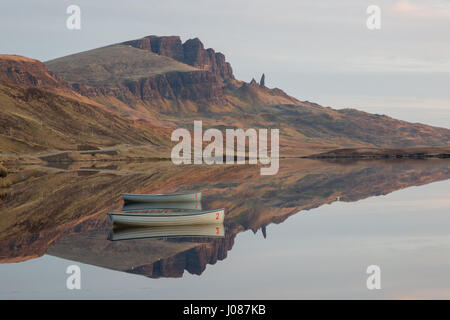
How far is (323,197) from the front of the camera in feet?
207

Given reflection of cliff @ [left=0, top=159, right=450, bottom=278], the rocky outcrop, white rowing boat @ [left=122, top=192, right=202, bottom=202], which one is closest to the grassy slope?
reflection of cliff @ [left=0, top=159, right=450, bottom=278]

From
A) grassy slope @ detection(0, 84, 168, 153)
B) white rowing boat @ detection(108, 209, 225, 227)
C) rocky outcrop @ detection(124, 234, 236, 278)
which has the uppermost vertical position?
grassy slope @ detection(0, 84, 168, 153)

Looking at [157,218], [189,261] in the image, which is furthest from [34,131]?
[189,261]

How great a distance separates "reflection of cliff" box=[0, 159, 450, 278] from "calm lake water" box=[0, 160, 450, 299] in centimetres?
10

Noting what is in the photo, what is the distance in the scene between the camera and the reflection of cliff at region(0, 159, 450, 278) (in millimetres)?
30141

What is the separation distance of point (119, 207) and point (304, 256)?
25.2 metres

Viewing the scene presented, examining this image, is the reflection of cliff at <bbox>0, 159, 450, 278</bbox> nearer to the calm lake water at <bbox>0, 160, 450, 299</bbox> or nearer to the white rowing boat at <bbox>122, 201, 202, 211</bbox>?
the calm lake water at <bbox>0, 160, 450, 299</bbox>

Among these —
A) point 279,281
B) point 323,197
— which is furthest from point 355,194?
point 279,281

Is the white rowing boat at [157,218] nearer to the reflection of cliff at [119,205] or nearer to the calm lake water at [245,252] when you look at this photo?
the calm lake water at [245,252]

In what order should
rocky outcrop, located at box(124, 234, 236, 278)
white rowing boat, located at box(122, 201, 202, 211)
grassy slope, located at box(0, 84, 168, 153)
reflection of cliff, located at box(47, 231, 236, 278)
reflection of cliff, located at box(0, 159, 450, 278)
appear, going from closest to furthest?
rocky outcrop, located at box(124, 234, 236, 278) → reflection of cliff, located at box(47, 231, 236, 278) → reflection of cliff, located at box(0, 159, 450, 278) → white rowing boat, located at box(122, 201, 202, 211) → grassy slope, located at box(0, 84, 168, 153)

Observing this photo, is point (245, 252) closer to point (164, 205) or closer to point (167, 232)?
point (167, 232)

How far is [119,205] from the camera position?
53625 millimetres

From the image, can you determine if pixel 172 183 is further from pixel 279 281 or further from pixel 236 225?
pixel 279 281

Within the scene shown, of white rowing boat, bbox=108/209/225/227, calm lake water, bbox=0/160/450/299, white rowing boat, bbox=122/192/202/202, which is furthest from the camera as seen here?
white rowing boat, bbox=122/192/202/202
